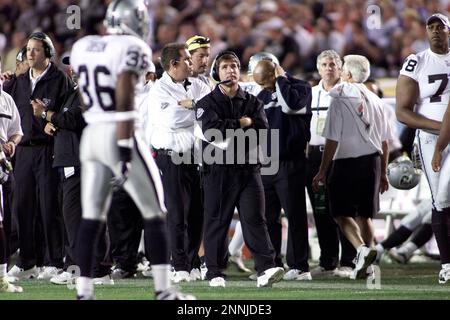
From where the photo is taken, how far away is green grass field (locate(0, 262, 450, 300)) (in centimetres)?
766

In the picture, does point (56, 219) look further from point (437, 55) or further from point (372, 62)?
point (372, 62)

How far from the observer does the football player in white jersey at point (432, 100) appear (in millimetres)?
8766

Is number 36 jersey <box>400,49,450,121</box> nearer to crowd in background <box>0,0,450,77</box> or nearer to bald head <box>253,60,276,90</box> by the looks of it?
bald head <box>253,60,276,90</box>

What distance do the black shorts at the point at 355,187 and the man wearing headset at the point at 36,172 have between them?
239cm

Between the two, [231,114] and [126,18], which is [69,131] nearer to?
[231,114]

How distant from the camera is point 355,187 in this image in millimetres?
9633

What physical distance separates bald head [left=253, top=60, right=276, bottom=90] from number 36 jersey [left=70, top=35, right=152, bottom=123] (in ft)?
8.88

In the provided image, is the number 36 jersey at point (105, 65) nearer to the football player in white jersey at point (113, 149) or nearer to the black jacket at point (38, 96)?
the football player in white jersey at point (113, 149)

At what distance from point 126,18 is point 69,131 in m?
2.33

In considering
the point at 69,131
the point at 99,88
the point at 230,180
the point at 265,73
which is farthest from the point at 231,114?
the point at 99,88

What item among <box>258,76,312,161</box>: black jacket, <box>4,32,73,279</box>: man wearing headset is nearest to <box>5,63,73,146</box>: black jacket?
<box>4,32,73,279</box>: man wearing headset

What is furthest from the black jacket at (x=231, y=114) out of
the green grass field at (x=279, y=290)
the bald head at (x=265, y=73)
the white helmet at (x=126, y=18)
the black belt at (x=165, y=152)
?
the white helmet at (x=126, y=18)

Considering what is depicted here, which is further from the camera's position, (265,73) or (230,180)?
(265,73)
